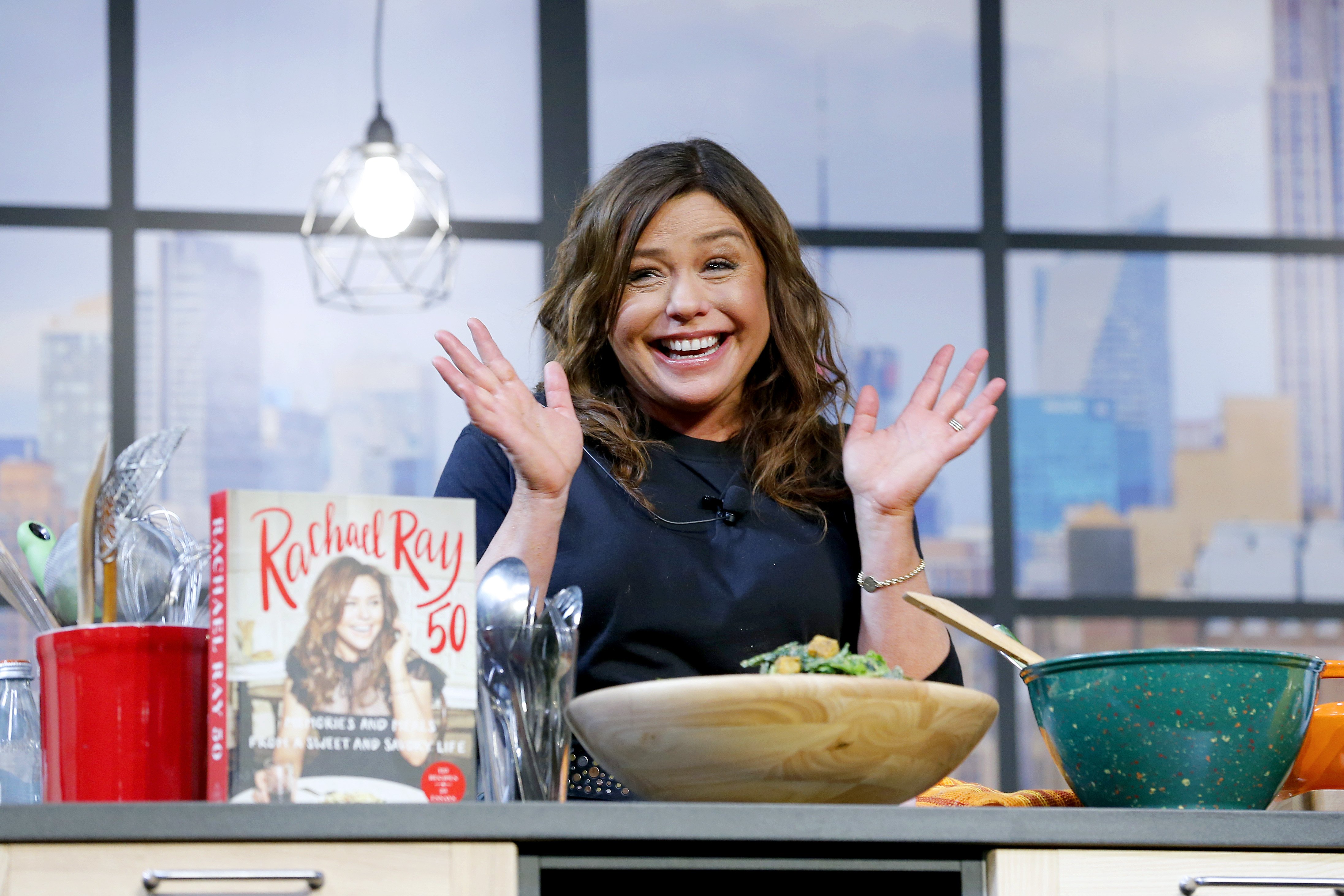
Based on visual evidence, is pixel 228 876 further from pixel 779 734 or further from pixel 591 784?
pixel 591 784

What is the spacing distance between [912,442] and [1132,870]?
524 mm

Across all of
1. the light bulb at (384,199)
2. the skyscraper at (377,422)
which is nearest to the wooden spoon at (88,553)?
the light bulb at (384,199)

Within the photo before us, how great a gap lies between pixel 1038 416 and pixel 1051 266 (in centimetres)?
48

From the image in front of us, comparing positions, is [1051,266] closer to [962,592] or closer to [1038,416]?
[1038,416]

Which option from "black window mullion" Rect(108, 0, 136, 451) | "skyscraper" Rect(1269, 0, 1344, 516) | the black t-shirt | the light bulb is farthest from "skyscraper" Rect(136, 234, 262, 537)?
"skyscraper" Rect(1269, 0, 1344, 516)

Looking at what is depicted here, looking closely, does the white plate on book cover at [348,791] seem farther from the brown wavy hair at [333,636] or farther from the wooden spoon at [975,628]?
the wooden spoon at [975,628]

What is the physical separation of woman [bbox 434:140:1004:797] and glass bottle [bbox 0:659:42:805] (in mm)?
368

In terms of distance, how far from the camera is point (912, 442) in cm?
Answer: 132

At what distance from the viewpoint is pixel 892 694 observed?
87 cm

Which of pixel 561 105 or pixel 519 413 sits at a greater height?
pixel 561 105

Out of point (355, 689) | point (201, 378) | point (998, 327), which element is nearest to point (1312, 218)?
point (998, 327)

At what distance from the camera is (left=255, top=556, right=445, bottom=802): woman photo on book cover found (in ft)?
2.83

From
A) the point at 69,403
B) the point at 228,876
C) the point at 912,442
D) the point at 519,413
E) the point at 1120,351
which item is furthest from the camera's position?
the point at 1120,351

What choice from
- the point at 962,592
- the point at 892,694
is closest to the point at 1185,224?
the point at 962,592
